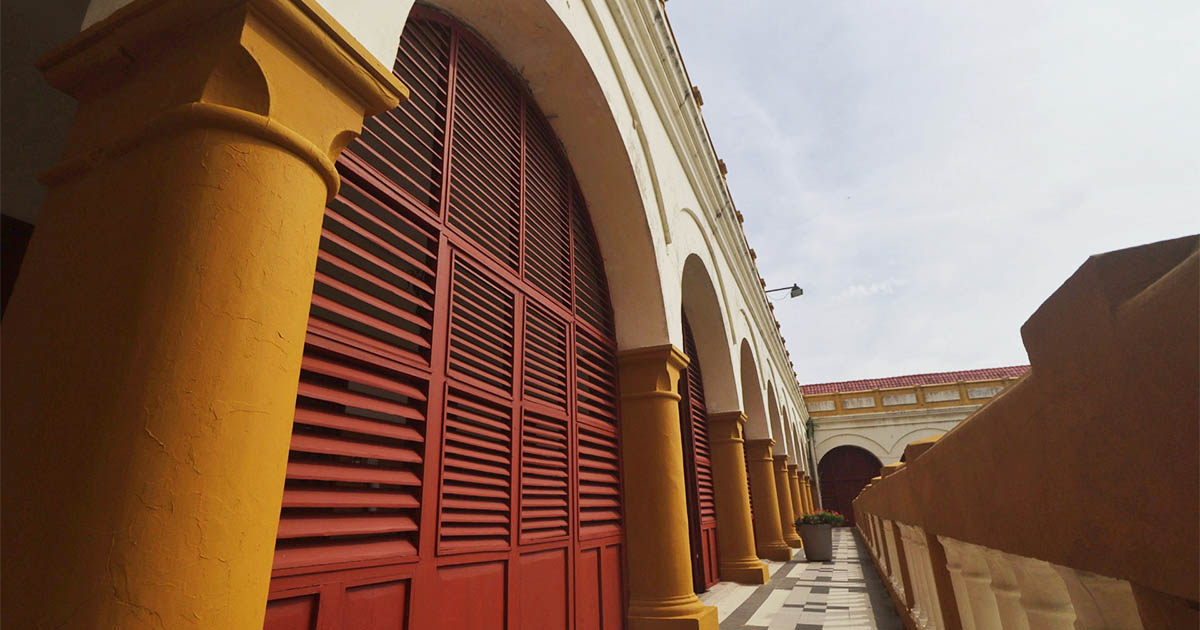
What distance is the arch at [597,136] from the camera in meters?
3.55

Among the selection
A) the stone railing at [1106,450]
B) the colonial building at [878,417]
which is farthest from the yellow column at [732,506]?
the colonial building at [878,417]

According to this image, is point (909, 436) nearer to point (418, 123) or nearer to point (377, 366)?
point (418, 123)

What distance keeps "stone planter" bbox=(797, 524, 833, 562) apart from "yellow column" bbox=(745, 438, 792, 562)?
44 cm

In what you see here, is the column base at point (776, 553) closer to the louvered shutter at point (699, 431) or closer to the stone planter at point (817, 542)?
the stone planter at point (817, 542)

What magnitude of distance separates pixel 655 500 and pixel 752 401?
6.61 metres

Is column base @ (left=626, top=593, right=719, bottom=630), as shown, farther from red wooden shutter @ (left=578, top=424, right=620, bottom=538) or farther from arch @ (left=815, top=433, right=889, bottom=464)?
arch @ (left=815, top=433, right=889, bottom=464)

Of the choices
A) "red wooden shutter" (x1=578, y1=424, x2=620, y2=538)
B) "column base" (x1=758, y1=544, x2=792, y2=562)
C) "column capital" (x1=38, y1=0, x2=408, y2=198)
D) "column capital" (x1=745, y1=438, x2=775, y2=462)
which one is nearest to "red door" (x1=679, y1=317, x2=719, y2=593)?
"red wooden shutter" (x1=578, y1=424, x2=620, y2=538)

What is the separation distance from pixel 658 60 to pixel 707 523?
5.43m

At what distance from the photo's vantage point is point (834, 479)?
24.4 m

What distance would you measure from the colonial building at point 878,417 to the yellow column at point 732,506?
56.5 feet

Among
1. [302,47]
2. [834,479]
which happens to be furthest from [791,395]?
[302,47]

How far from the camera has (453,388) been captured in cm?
268

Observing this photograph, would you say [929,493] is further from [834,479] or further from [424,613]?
[834,479]

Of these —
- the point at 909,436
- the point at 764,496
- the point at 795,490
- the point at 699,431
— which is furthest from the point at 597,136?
the point at 909,436
